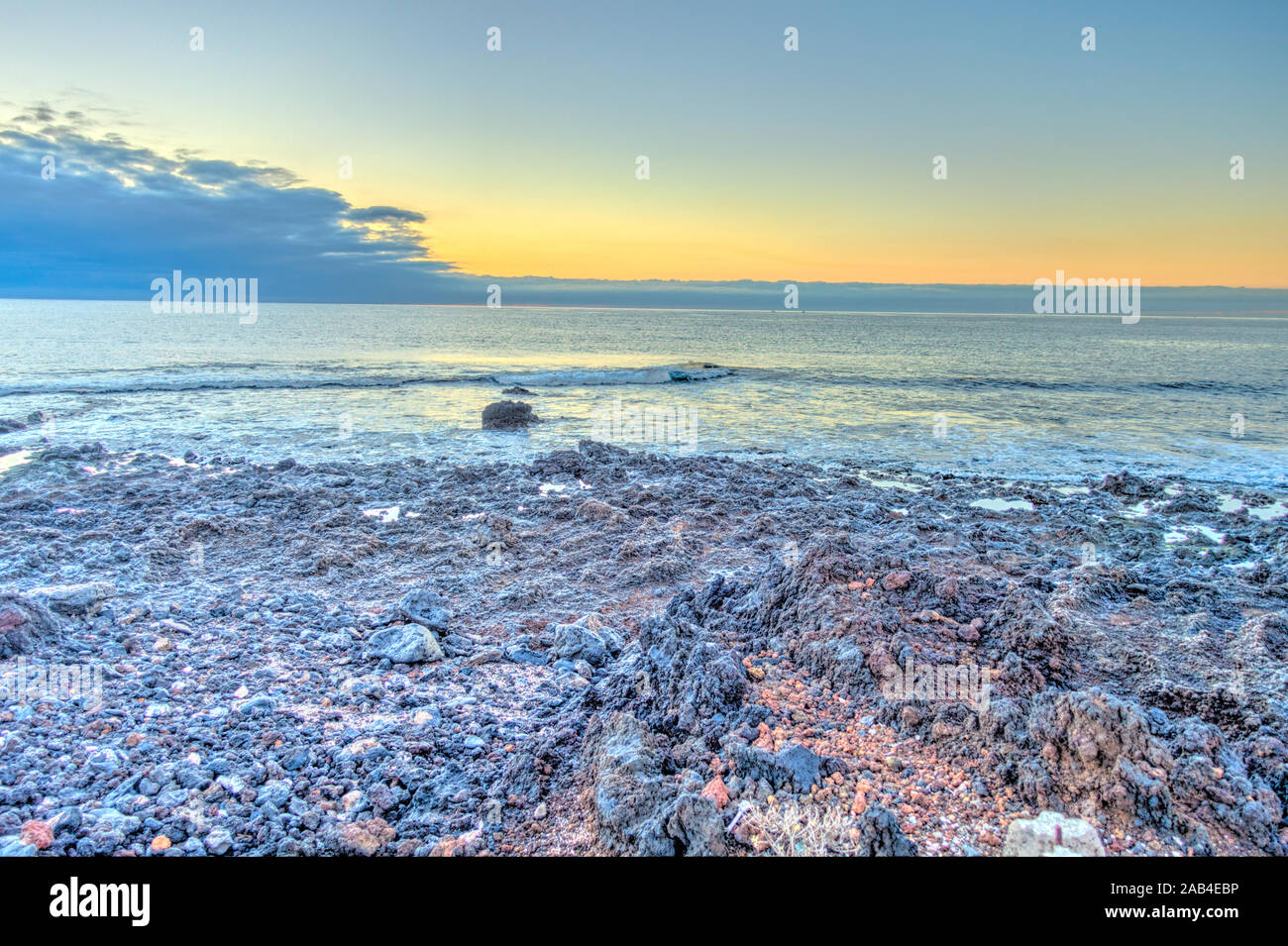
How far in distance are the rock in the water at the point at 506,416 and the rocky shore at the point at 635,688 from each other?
843 cm

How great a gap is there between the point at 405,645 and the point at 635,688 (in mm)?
1975

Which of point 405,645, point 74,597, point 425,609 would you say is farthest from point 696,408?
point 74,597

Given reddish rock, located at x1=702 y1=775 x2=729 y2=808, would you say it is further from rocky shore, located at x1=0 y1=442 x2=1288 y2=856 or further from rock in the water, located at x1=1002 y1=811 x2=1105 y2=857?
rock in the water, located at x1=1002 y1=811 x2=1105 y2=857

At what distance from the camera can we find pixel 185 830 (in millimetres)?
3135

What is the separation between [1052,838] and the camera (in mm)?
2830

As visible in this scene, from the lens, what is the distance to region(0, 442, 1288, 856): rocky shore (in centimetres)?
309

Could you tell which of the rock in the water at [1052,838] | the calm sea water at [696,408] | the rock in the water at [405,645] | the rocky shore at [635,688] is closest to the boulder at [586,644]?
the rocky shore at [635,688]

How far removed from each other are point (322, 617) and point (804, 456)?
33.3 ft

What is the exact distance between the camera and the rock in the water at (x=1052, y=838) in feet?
9.10

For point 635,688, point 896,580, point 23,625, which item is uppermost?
point 896,580

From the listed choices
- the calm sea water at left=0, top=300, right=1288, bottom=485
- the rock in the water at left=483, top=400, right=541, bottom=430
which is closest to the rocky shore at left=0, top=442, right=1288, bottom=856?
the calm sea water at left=0, top=300, right=1288, bottom=485

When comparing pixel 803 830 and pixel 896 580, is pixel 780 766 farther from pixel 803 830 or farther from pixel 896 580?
pixel 896 580

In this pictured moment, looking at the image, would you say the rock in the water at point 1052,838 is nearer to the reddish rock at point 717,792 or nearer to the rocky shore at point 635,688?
the rocky shore at point 635,688
